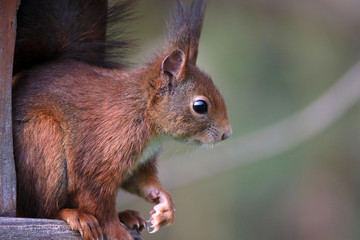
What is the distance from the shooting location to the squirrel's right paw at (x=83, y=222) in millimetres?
1500

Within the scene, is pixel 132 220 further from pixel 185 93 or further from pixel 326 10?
pixel 326 10

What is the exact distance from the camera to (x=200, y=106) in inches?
68.7

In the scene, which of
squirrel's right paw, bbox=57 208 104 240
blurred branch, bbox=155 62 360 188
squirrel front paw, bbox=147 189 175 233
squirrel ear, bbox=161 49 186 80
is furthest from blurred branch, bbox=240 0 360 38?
squirrel's right paw, bbox=57 208 104 240

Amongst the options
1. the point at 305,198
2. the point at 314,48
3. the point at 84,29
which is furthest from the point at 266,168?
the point at 84,29

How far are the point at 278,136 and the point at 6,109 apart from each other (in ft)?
7.44

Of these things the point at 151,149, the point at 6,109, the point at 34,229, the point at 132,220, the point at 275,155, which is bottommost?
the point at 275,155

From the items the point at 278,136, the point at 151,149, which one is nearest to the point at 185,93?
the point at 151,149

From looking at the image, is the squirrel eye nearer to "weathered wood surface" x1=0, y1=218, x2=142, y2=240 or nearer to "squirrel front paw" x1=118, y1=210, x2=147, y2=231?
"squirrel front paw" x1=118, y1=210, x2=147, y2=231

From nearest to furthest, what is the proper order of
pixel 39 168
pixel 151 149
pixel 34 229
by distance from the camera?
pixel 34 229 < pixel 39 168 < pixel 151 149

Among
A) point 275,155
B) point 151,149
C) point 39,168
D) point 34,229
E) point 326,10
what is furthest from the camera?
point 275,155

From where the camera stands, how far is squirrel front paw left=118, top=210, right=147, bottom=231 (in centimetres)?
180

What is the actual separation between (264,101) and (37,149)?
3442 millimetres

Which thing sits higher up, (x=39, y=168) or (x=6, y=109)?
(x=6, y=109)

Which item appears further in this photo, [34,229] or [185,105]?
[185,105]
